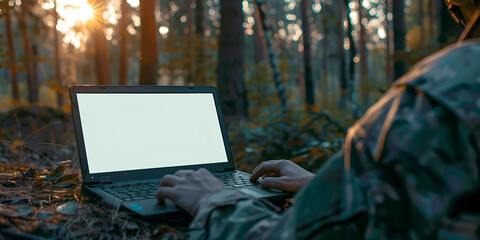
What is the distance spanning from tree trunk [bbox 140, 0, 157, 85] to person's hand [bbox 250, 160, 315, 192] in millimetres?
5158

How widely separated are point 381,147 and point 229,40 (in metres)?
7.07

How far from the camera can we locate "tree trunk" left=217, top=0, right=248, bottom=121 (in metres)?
7.50

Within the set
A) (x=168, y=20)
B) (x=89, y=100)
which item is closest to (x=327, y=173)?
(x=89, y=100)

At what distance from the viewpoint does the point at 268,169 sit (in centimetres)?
179

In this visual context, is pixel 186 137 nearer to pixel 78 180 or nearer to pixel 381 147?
pixel 78 180

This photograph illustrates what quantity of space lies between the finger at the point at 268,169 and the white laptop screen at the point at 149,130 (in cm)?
41

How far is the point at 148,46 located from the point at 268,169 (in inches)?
212

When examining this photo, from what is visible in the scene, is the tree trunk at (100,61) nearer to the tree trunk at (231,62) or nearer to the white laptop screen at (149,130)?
the tree trunk at (231,62)

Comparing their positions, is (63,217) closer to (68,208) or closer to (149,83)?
(68,208)

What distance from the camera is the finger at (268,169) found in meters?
1.76

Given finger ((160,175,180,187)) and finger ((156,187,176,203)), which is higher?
finger ((160,175,180,187))

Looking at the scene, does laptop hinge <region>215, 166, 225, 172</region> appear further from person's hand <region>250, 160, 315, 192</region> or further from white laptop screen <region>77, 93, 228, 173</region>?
person's hand <region>250, 160, 315, 192</region>

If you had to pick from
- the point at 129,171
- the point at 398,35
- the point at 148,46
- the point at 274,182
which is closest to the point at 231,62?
the point at 148,46

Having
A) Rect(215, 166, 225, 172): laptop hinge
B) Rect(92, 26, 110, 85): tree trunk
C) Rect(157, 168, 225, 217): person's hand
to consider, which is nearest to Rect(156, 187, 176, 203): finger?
Rect(157, 168, 225, 217): person's hand
